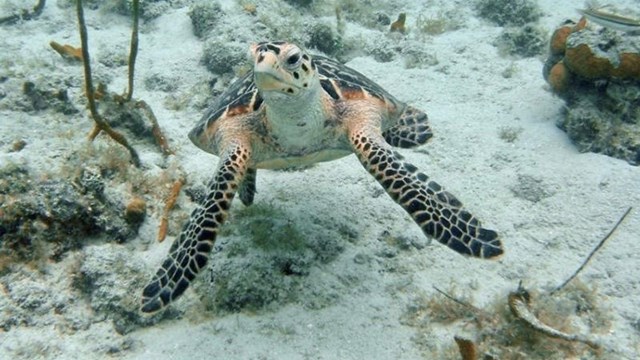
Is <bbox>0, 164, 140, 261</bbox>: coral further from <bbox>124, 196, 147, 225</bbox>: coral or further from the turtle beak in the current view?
the turtle beak

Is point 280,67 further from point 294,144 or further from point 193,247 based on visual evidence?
point 193,247

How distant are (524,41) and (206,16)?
541cm

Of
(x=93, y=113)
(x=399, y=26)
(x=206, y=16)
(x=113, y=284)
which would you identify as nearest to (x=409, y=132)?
(x=113, y=284)

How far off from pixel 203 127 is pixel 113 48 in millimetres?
4218

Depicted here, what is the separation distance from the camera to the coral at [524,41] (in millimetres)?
7496

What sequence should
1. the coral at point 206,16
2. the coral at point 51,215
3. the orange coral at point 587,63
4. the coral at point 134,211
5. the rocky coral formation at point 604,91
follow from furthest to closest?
the coral at point 206,16, the orange coral at point 587,63, the rocky coral formation at point 604,91, the coral at point 134,211, the coral at point 51,215

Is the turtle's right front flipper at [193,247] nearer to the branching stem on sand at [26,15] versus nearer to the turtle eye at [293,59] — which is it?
the turtle eye at [293,59]

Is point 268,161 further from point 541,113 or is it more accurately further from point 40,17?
point 40,17

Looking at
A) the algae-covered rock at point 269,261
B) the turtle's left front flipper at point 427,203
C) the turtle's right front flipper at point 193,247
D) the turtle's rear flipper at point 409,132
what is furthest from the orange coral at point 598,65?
the turtle's right front flipper at point 193,247

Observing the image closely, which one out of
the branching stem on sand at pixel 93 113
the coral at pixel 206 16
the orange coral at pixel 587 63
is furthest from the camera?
the coral at pixel 206 16

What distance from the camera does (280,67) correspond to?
3027mm

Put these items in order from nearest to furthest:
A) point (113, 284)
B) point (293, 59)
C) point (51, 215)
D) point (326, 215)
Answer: point (293, 59), point (113, 284), point (51, 215), point (326, 215)

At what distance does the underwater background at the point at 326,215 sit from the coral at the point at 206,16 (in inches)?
1.5

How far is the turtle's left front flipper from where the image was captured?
115 inches
